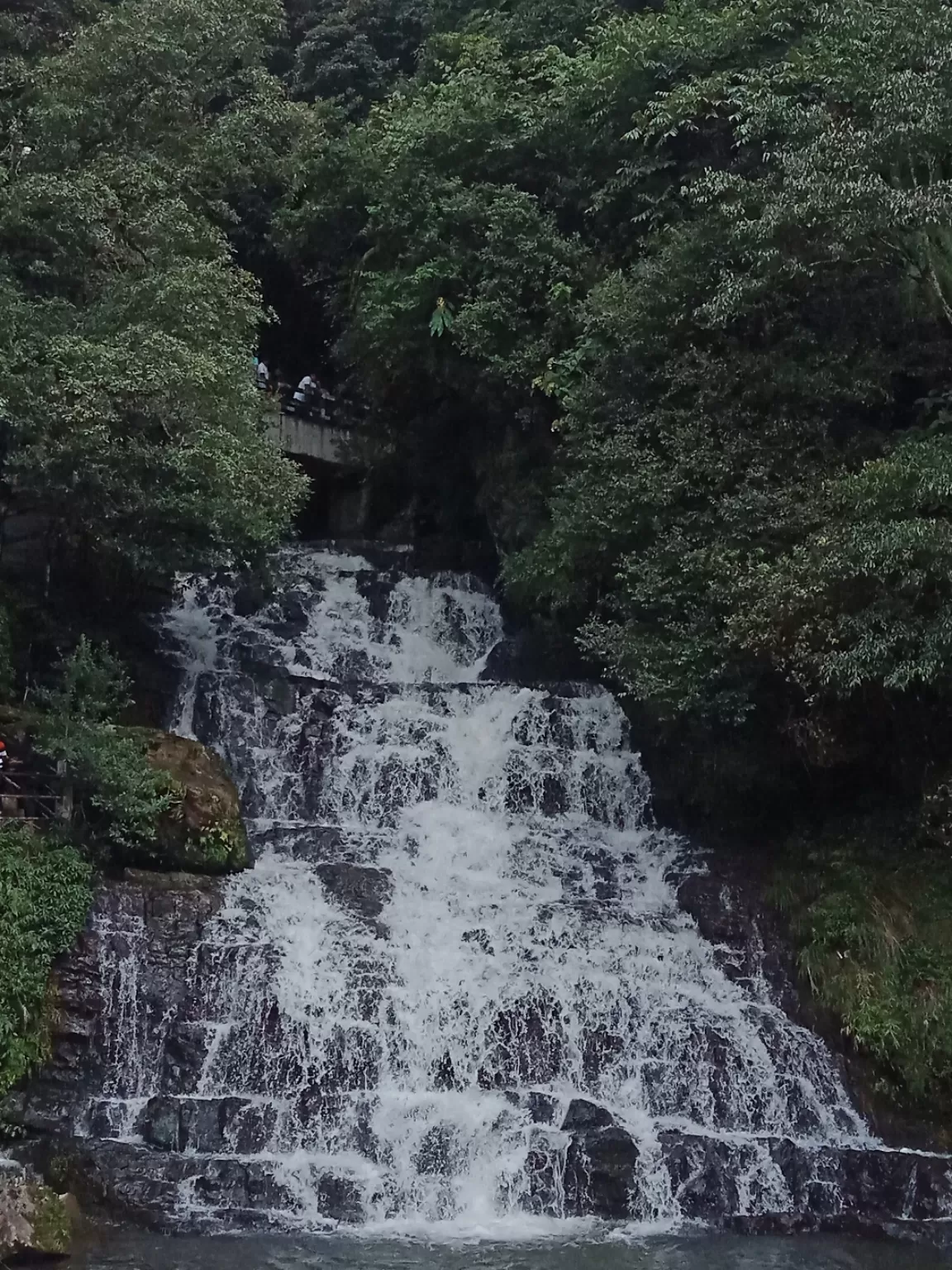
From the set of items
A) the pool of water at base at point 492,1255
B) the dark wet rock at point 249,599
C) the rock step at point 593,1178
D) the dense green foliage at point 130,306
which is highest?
the dense green foliage at point 130,306

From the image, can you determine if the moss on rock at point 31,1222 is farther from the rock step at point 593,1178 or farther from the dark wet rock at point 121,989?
the dark wet rock at point 121,989

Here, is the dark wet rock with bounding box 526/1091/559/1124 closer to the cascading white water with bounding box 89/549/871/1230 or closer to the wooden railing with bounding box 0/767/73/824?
the cascading white water with bounding box 89/549/871/1230

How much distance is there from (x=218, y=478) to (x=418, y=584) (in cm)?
598

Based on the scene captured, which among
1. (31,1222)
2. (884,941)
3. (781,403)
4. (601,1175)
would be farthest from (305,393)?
(31,1222)

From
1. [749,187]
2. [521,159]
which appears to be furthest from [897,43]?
[521,159]

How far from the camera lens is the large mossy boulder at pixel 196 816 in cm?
1412

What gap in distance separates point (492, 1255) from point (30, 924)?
5.49 meters

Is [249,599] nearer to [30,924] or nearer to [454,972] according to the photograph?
[30,924]

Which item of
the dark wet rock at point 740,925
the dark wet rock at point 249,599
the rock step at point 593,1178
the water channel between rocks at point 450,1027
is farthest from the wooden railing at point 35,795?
the dark wet rock at point 740,925

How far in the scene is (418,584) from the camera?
2155 cm

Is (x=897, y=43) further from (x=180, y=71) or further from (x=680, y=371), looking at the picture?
(x=180, y=71)

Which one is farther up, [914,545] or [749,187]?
[749,187]

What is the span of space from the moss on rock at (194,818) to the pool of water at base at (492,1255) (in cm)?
472

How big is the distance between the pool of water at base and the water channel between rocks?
0.05 m
